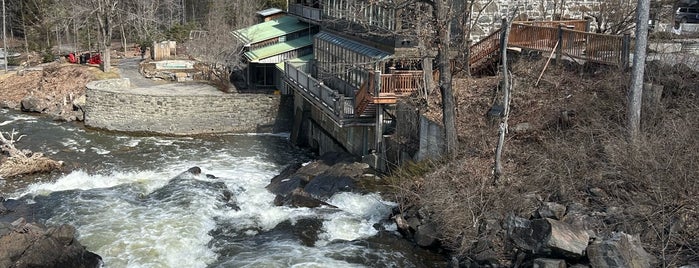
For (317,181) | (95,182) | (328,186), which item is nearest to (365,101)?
(317,181)

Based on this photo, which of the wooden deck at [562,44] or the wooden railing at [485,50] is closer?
the wooden deck at [562,44]

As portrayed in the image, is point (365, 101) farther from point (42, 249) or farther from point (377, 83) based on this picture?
point (42, 249)

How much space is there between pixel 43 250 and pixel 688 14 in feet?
108

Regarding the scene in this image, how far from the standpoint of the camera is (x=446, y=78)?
58.3 ft

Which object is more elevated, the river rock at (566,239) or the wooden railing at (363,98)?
the wooden railing at (363,98)

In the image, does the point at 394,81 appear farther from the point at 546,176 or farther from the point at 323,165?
the point at 546,176

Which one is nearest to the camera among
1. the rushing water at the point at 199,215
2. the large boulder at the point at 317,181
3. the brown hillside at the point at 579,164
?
the brown hillside at the point at 579,164

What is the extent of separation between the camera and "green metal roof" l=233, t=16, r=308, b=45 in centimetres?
3562

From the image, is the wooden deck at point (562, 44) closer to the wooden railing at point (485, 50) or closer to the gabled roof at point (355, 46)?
the wooden railing at point (485, 50)

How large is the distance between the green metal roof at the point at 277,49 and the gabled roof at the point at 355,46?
3.54 metres

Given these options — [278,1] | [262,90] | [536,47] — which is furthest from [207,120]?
[278,1]

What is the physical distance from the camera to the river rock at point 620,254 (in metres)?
10.8

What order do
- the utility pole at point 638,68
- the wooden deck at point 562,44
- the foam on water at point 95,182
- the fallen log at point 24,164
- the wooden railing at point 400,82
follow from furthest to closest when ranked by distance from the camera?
the fallen log at point 24,164
the foam on water at point 95,182
the wooden railing at point 400,82
the wooden deck at point 562,44
the utility pole at point 638,68

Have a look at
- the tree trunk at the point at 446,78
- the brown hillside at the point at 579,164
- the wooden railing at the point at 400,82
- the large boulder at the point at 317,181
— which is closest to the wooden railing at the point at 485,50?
the brown hillside at the point at 579,164
